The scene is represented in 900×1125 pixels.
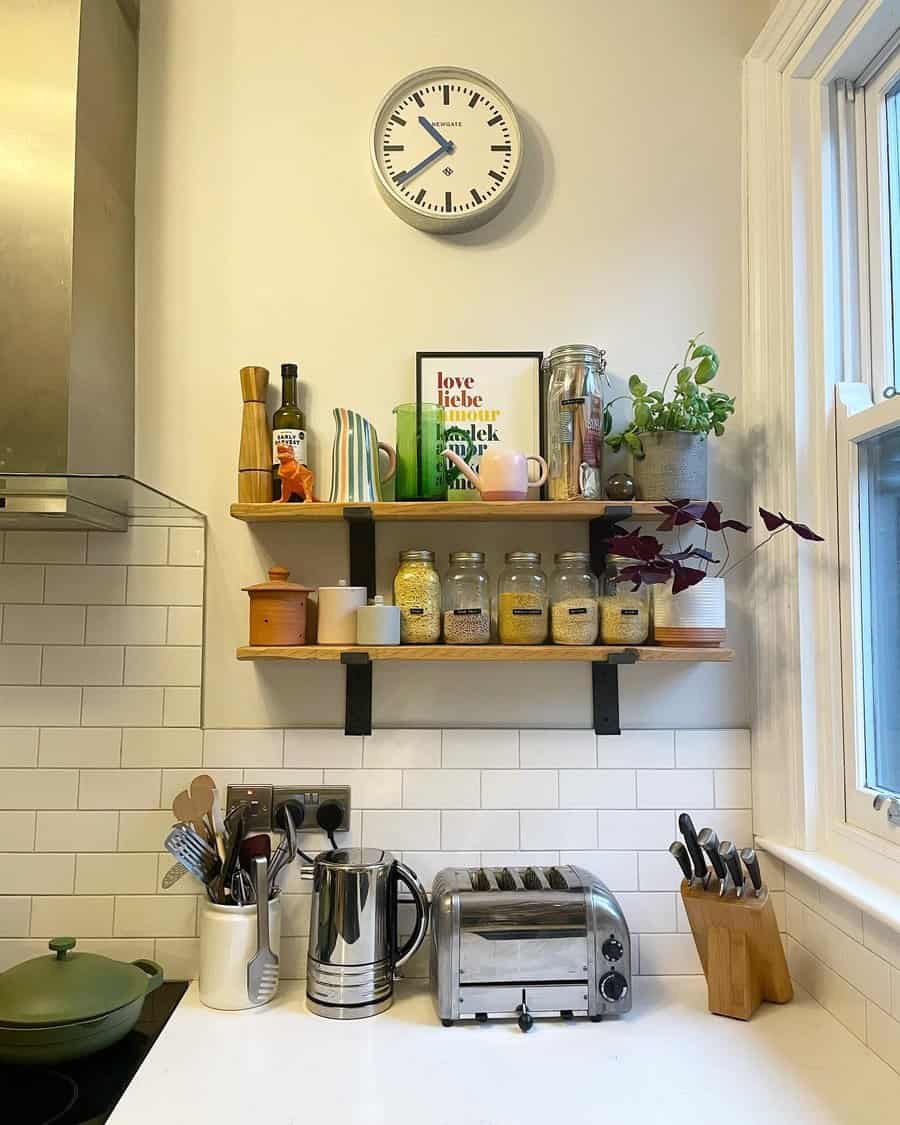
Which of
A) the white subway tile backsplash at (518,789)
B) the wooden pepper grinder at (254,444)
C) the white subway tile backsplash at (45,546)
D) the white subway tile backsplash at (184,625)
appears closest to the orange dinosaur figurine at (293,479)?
the wooden pepper grinder at (254,444)

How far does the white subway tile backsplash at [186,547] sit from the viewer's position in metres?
1.73

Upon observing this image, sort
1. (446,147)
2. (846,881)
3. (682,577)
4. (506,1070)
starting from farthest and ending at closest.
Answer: (446,147) → (682,577) → (846,881) → (506,1070)

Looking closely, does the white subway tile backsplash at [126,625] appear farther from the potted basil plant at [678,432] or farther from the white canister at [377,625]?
the potted basil plant at [678,432]

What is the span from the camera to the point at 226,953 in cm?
151

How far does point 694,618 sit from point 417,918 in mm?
719

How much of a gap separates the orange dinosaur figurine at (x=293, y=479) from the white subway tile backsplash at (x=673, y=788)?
2.77 ft

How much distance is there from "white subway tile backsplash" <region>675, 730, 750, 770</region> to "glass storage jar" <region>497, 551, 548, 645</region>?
385mm

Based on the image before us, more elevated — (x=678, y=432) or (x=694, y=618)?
(x=678, y=432)

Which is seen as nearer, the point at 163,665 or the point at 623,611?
the point at 623,611

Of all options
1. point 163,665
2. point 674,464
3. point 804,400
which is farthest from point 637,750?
point 163,665

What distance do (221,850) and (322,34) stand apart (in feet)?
5.30

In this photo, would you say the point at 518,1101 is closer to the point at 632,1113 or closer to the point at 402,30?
the point at 632,1113

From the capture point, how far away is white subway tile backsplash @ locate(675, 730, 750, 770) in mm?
1744

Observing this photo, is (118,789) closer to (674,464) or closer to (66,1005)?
(66,1005)
